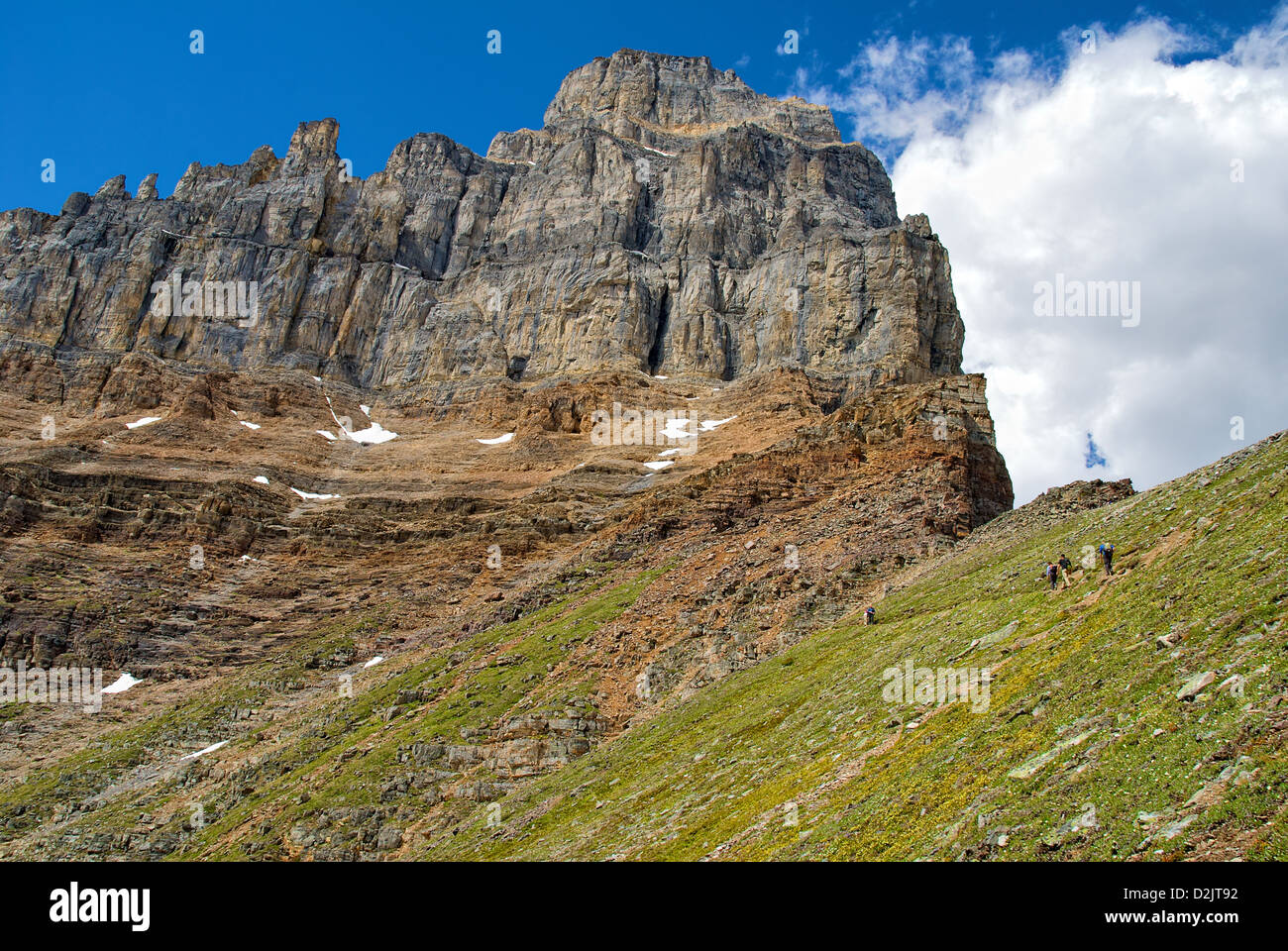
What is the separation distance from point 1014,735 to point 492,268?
461ft

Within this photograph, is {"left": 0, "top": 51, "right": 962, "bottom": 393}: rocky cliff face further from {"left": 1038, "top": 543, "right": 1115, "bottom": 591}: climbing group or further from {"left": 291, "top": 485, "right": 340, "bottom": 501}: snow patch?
{"left": 1038, "top": 543, "right": 1115, "bottom": 591}: climbing group

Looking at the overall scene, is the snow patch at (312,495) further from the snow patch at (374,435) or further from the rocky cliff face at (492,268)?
the rocky cliff face at (492,268)

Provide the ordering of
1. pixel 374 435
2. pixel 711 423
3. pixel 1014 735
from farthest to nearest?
pixel 374 435 < pixel 711 423 < pixel 1014 735

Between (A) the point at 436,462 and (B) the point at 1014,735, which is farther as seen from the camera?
(A) the point at 436,462

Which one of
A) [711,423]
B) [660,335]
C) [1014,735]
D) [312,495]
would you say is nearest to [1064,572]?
[1014,735]

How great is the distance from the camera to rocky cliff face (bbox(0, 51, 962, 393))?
13075 cm

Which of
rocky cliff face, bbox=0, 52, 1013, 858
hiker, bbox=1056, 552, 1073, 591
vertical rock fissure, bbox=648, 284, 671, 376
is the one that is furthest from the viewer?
vertical rock fissure, bbox=648, 284, 671, 376

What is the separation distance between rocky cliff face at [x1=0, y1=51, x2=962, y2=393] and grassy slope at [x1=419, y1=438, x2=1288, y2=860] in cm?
8728

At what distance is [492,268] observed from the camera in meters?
152

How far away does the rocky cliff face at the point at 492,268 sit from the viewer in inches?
5148

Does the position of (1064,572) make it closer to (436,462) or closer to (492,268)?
(436,462)

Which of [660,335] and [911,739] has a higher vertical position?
[660,335]

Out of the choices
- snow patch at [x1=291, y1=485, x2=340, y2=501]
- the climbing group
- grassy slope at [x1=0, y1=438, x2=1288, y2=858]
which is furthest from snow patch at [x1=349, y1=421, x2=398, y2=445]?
the climbing group
